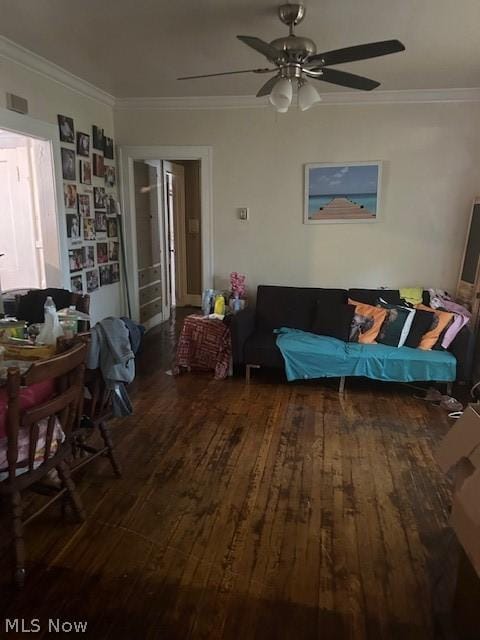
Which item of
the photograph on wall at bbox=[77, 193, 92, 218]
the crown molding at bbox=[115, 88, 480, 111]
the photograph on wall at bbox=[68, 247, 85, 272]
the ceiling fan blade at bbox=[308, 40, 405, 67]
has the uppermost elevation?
the crown molding at bbox=[115, 88, 480, 111]

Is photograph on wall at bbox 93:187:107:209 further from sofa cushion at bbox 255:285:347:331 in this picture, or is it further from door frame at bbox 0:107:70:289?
sofa cushion at bbox 255:285:347:331

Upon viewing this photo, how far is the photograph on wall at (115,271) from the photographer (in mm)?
4824

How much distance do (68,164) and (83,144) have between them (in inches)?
13.6

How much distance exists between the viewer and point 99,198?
4480 mm

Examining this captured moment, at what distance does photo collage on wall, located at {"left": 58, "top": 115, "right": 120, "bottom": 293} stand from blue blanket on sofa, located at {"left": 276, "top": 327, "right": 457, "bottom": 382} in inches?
78.0

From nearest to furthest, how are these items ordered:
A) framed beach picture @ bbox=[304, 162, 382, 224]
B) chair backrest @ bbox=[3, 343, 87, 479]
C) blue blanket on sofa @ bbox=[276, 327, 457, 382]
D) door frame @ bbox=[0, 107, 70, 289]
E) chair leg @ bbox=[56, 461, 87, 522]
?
chair backrest @ bbox=[3, 343, 87, 479] → chair leg @ bbox=[56, 461, 87, 522] → door frame @ bbox=[0, 107, 70, 289] → blue blanket on sofa @ bbox=[276, 327, 457, 382] → framed beach picture @ bbox=[304, 162, 382, 224]

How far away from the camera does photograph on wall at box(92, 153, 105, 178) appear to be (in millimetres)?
4355

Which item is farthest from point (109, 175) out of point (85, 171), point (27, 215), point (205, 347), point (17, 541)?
point (17, 541)

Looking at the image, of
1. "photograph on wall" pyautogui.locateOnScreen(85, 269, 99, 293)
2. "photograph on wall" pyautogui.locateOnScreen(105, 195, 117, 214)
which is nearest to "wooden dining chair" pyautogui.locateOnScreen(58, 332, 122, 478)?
"photograph on wall" pyautogui.locateOnScreen(85, 269, 99, 293)

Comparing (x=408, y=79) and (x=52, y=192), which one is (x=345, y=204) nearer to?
(x=408, y=79)

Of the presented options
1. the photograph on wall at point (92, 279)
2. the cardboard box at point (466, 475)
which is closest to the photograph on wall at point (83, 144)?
the photograph on wall at point (92, 279)

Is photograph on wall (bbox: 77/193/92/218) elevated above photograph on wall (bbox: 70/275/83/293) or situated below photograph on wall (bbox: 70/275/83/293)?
above

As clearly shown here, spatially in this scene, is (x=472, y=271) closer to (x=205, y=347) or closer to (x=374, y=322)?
(x=374, y=322)

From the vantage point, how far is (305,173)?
14.6 feet
